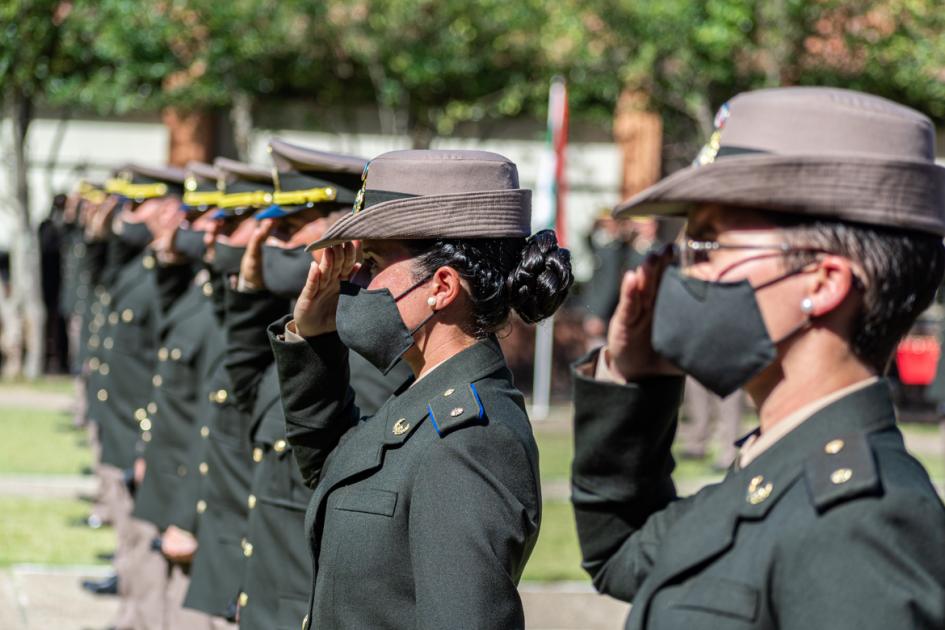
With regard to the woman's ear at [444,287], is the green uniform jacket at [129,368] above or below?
below

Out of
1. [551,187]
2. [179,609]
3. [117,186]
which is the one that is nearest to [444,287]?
[179,609]

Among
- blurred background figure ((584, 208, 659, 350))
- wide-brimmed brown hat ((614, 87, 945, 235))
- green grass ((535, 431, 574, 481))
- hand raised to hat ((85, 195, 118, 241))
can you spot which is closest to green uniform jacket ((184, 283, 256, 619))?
wide-brimmed brown hat ((614, 87, 945, 235))

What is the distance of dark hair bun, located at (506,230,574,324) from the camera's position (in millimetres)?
3068

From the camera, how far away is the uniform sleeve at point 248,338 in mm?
4395

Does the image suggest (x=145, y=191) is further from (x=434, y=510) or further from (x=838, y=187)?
(x=838, y=187)

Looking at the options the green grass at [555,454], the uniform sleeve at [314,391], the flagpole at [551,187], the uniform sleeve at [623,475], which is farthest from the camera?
the flagpole at [551,187]

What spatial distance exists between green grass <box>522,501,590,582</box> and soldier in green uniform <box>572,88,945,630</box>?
530cm

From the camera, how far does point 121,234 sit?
921 cm

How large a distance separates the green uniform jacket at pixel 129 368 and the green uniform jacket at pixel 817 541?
221 inches

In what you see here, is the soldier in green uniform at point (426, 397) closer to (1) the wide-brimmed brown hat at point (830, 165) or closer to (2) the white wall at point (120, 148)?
(1) the wide-brimmed brown hat at point (830, 165)

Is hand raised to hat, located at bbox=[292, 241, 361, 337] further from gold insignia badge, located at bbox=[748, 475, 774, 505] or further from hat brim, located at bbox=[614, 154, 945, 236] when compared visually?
gold insignia badge, located at bbox=[748, 475, 774, 505]

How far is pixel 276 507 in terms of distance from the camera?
403 cm

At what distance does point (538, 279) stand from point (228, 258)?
2.12 meters

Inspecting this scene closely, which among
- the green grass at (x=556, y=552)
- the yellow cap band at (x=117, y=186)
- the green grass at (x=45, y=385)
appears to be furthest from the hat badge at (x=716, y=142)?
the green grass at (x=45, y=385)
